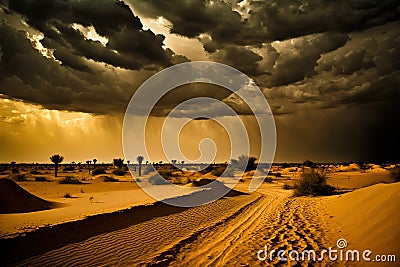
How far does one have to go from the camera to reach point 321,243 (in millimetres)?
9805

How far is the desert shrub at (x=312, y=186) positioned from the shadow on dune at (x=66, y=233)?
49.9 ft

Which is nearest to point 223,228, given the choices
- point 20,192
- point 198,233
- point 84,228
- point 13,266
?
point 198,233

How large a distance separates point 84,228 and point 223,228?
5.61 meters

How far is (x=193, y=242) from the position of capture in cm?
1028

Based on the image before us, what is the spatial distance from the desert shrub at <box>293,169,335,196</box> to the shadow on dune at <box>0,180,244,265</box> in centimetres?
1522

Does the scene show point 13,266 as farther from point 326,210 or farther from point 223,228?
point 326,210

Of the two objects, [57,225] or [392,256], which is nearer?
[392,256]
